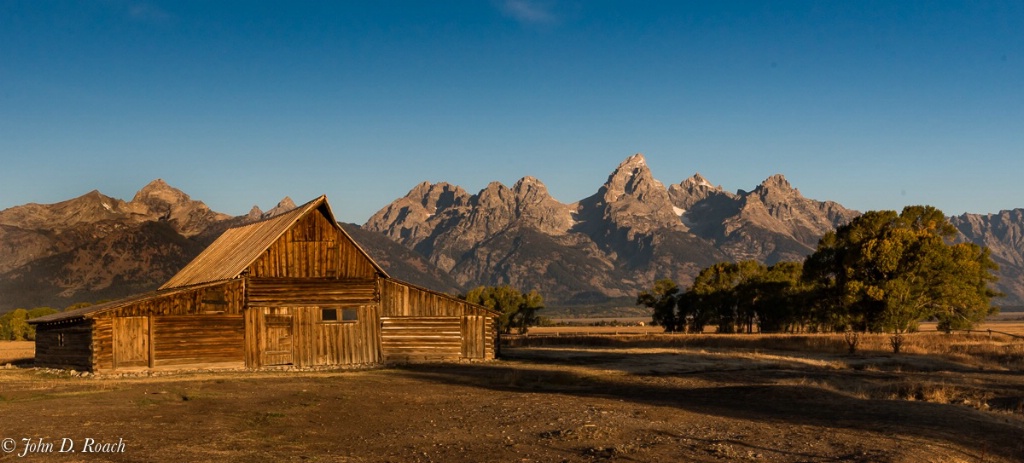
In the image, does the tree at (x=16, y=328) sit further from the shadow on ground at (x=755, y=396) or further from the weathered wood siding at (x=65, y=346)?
the shadow on ground at (x=755, y=396)

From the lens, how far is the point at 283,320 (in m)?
41.5

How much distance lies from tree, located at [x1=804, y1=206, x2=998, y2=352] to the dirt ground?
3041cm

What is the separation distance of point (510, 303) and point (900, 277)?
45593 mm

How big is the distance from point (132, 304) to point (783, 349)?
3788 cm

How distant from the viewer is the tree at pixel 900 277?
2621 inches

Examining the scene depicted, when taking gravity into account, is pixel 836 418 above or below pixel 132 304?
below

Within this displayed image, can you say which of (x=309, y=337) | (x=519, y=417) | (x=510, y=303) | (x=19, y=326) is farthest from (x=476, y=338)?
(x=19, y=326)

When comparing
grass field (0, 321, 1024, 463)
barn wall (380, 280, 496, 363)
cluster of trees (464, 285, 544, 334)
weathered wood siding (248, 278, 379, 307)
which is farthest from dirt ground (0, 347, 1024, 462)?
cluster of trees (464, 285, 544, 334)

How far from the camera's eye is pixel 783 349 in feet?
182

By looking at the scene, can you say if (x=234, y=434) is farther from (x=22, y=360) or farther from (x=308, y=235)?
Result: (x=22, y=360)

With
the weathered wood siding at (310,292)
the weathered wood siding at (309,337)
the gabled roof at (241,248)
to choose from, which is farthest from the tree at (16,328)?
the weathered wood siding at (309,337)

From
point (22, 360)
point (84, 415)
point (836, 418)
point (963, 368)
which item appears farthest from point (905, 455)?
point (22, 360)

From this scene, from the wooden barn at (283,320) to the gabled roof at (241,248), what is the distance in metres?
0.11

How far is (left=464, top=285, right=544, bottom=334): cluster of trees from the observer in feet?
329
